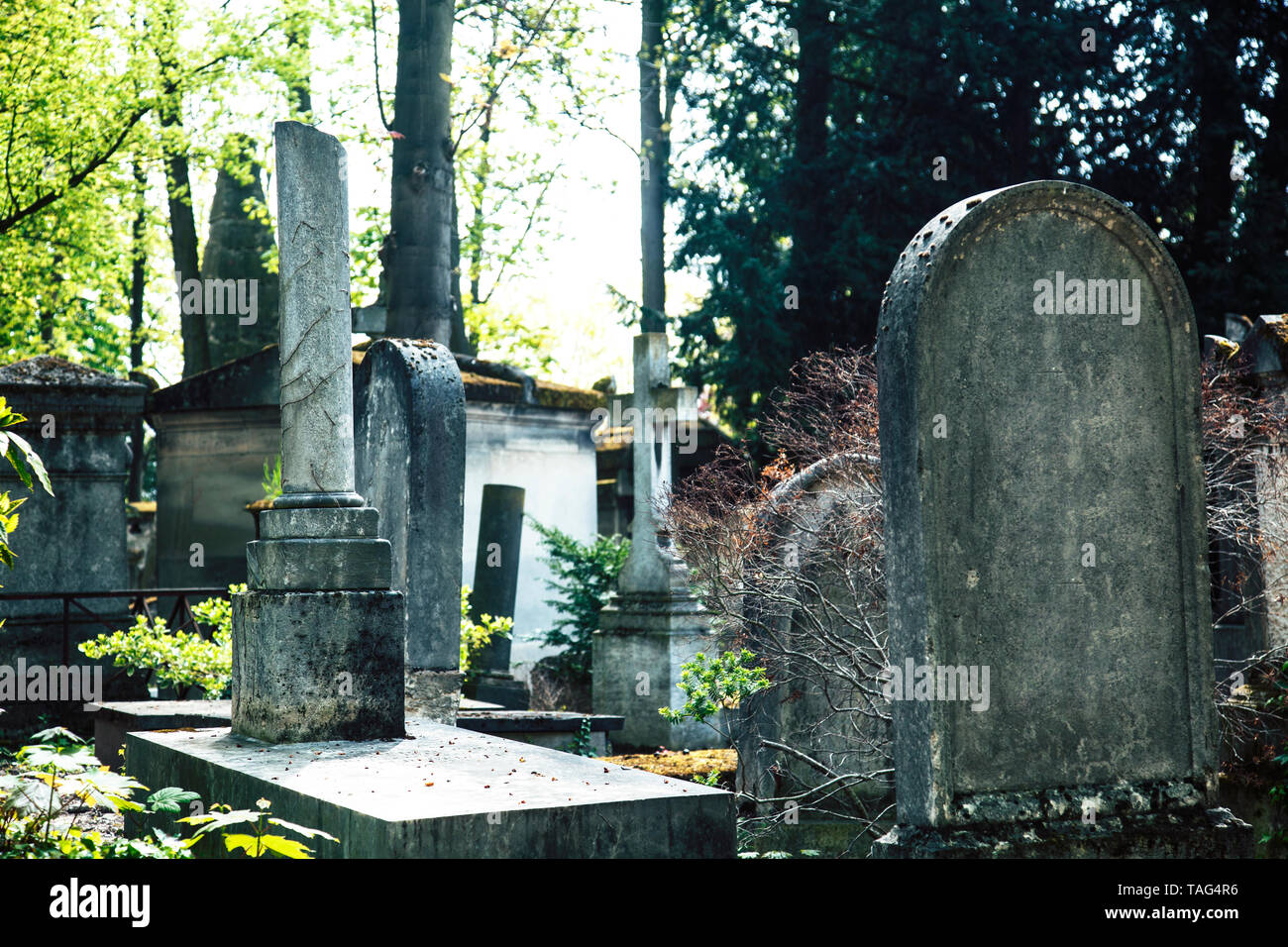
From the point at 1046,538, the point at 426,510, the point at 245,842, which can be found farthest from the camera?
the point at 426,510

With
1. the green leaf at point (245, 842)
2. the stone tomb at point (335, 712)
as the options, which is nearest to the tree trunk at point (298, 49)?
the stone tomb at point (335, 712)

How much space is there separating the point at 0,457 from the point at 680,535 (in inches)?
235

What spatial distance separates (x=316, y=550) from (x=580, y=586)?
24.3 ft

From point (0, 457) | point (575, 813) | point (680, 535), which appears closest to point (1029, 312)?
point (575, 813)

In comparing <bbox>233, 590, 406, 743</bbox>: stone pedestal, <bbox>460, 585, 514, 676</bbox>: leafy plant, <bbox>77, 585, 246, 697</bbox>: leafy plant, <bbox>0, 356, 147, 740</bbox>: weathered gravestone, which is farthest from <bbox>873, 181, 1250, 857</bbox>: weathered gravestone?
<bbox>0, 356, 147, 740</bbox>: weathered gravestone

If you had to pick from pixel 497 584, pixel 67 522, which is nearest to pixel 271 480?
pixel 67 522

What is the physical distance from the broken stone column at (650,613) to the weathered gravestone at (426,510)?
3.66 meters

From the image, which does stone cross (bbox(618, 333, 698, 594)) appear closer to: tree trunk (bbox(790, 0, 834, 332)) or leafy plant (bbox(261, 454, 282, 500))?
leafy plant (bbox(261, 454, 282, 500))

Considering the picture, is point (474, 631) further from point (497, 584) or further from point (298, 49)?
point (298, 49)

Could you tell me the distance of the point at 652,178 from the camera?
69.9ft

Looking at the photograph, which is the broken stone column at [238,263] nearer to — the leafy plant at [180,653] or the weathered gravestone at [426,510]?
the leafy plant at [180,653]

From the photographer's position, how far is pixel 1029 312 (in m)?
4.26

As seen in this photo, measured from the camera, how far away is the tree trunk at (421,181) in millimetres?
12602
